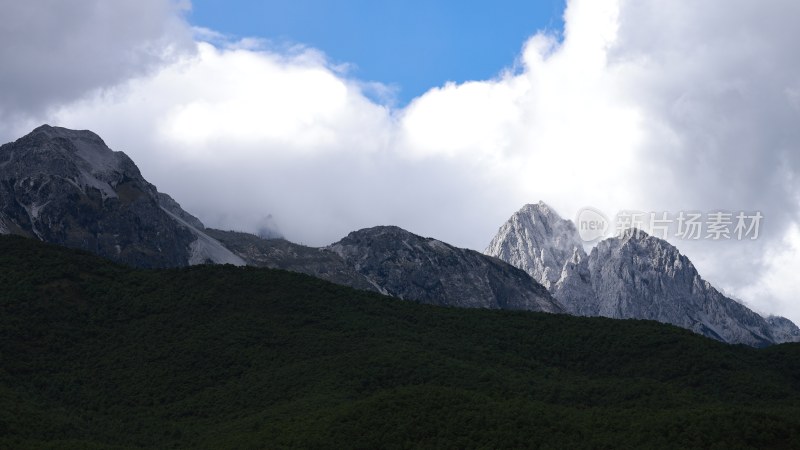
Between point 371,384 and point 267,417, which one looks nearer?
point 267,417

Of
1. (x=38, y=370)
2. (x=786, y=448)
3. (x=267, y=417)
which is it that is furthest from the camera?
(x=38, y=370)

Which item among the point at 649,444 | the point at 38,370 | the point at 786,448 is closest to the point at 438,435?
the point at 649,444

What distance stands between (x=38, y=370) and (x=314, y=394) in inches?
2078

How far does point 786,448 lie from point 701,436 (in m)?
11.6

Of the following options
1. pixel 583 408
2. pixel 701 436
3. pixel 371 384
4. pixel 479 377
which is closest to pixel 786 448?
pixel 701 436

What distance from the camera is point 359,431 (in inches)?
6142

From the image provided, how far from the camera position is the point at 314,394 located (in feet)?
610

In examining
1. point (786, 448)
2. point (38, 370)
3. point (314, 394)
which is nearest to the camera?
point (786, 448)

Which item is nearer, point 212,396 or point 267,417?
point 267,417

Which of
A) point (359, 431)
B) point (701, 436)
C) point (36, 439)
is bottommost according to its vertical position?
point (36, 439)

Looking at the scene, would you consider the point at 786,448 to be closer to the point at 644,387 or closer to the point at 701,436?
the point at 701,436

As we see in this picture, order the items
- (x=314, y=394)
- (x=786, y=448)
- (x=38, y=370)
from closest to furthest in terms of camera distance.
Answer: (x=786, y=448)
(x=314, y=394)
(x=38, y=370)

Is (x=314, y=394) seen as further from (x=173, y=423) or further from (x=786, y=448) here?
(x=786, y=448)

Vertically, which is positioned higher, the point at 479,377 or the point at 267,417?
the point at 479,377
